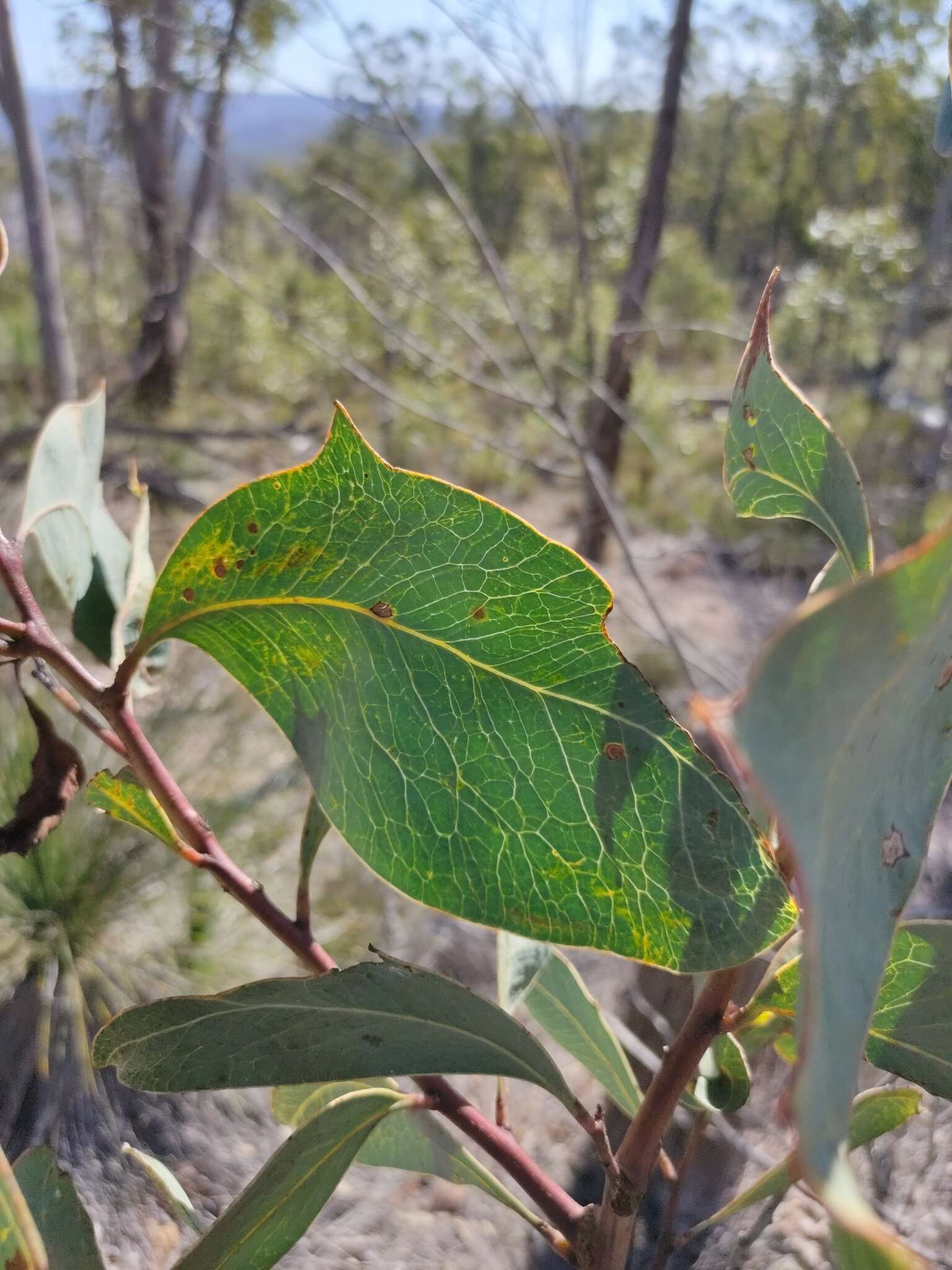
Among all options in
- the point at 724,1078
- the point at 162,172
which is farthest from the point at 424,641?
the point at 162,172

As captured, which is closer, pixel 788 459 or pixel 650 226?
pixel 788 459

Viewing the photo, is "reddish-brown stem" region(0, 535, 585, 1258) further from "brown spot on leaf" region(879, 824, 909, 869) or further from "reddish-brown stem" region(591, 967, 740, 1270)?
"brown spot on leaf" region(879, 824, 909, 869)

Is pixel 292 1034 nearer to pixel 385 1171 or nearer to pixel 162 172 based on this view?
pixel 385 1171

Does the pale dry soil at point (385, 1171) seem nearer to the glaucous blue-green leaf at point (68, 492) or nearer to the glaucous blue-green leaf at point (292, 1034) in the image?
the glaucous blue-green leaf at point (292, 1034)

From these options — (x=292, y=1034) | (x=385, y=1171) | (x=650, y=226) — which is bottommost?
(x=385, y=1171)

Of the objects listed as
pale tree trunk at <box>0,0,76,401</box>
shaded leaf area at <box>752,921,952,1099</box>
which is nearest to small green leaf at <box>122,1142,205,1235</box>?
shaded leaf area at <box>752,921,952,1099</box>

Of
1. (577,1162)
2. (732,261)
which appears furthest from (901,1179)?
(732,261)
